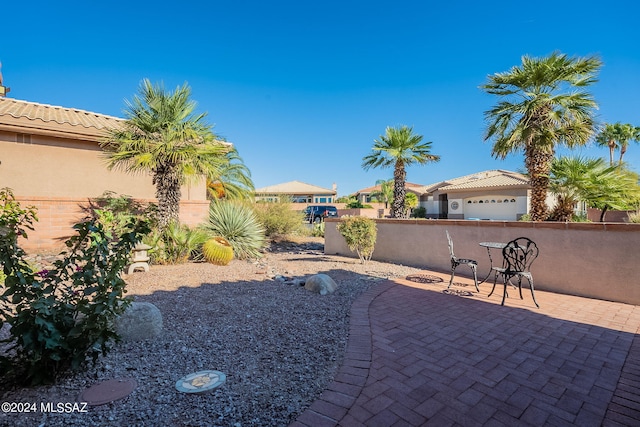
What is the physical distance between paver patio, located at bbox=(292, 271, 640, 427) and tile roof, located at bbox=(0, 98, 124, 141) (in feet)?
37.0

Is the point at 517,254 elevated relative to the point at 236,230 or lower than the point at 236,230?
lower

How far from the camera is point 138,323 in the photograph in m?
3.34

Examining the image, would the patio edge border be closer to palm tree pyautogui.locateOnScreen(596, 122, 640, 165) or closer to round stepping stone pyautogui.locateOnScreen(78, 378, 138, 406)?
round stepping stone pyautogui.locateOnScreen(78, 378, 138, 406)

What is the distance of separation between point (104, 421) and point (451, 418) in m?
2.46

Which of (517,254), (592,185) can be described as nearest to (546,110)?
(592,185)

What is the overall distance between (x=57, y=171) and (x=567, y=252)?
14.7 m

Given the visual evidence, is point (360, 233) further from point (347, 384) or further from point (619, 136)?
point (619, 136)

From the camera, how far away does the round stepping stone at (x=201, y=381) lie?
2.43 meters

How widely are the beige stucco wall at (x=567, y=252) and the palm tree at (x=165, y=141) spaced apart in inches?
276

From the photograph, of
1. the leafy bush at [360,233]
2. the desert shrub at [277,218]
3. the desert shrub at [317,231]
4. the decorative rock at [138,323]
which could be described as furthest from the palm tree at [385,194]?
the decorative rock at [138,323]

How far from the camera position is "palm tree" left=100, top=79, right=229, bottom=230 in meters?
Result: 8.29

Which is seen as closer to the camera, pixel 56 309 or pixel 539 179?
pixel 56 309

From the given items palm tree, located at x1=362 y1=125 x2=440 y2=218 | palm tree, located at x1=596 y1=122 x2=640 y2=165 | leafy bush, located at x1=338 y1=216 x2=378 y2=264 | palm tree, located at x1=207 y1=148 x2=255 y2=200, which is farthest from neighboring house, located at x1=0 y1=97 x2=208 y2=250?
palm tree, located at x1=596 y1=122 x2=640 y2=165

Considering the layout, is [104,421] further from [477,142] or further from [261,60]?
[261,60]
